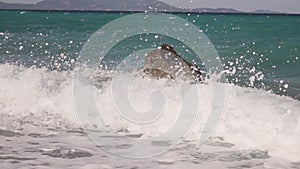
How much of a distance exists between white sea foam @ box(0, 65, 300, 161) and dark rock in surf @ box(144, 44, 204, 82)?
62 cm

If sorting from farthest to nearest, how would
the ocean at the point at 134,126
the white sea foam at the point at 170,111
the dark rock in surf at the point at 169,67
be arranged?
the dark rock in surf at the point at 169,67 → the white sea foam at the point at 170,111 → the ocean at the point at 134,126

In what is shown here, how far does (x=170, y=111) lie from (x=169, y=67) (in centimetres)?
288

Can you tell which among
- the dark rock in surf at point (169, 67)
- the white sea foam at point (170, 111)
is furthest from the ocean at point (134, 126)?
the dark rock in surf at point (169, 67)

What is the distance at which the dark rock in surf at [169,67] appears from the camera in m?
10.2

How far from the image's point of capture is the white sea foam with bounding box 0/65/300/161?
257 inches

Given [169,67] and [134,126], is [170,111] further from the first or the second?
[169,67]

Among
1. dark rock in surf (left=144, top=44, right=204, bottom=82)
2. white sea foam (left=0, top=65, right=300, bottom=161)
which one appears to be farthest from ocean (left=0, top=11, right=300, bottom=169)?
dark rock in surf (left=144, top=44, right=204, bottom=82)

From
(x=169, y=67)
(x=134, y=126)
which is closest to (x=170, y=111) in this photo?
(x=134, y=126)

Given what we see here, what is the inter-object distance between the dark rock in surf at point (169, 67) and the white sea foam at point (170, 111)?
0.62 meters

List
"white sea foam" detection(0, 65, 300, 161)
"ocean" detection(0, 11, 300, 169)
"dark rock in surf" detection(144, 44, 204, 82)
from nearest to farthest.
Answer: "ocean" detection(0, 11, 300, 169)
"white sea foam" detection(0, 65, 300, 161)
"dark rock in surf" detection(144, 44, 204, 82)

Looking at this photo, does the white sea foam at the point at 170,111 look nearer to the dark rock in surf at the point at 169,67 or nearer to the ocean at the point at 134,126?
the ocean at the point at 134,126

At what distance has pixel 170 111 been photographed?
798cm

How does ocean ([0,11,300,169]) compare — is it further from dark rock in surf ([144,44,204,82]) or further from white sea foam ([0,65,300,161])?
dark rock in surf ([144,44,204,82])

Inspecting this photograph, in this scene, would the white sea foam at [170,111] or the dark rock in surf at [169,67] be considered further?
the dark rock in surf at [169,67]
